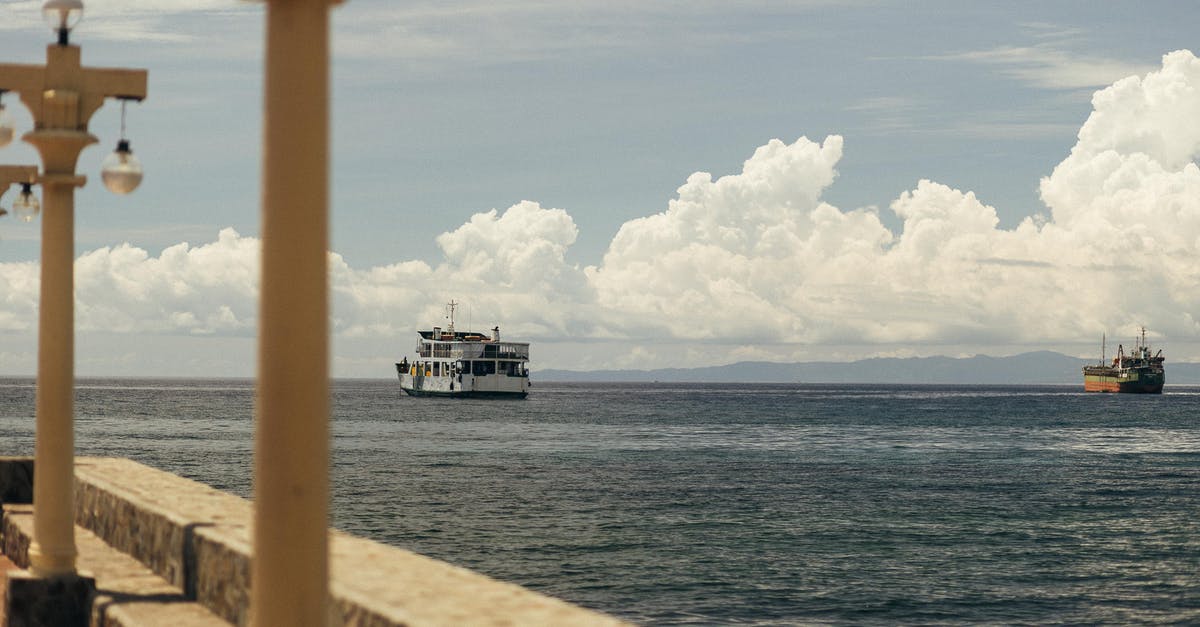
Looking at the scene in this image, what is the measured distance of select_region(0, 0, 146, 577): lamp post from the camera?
8523mm

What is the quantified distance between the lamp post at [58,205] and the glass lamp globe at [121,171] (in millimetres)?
872

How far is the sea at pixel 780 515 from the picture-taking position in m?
29.8

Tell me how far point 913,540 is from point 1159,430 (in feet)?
261

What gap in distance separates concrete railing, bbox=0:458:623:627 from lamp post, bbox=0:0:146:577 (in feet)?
3.17

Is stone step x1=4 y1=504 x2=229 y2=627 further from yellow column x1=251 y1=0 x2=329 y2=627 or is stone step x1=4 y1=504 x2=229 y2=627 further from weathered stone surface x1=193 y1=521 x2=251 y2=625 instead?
yellow column x1=251 y1=0 x2=329 y2=627

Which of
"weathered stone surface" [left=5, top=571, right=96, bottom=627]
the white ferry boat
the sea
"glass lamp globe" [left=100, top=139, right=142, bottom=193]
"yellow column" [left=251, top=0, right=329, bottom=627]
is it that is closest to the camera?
"yellow column" [left=251, top=0, right=329, bottom=627]

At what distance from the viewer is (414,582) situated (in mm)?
6879

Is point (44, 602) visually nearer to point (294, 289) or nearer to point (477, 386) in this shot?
point (294, 289)

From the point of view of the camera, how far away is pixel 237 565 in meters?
8.05

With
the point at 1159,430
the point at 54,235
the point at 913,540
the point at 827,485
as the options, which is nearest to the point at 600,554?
the point at 913,540

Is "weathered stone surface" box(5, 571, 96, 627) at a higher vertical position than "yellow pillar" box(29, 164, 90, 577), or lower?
lower

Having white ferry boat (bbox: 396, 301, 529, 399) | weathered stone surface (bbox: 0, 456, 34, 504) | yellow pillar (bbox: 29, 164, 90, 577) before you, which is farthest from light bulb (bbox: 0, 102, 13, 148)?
white ferry boat (bbox: 396, 301, 529, 399)

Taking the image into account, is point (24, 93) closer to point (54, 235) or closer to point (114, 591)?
point (54, 235)

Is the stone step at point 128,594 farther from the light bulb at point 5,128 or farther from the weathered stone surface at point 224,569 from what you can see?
the light bulb at point 5,128
